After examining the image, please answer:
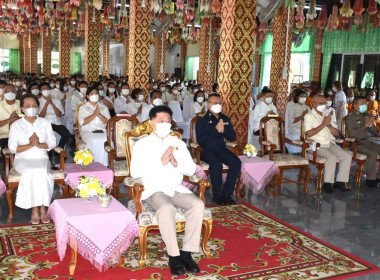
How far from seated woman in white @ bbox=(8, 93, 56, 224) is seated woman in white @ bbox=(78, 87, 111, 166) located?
4.69ft

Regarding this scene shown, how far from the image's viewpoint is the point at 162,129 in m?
4.54

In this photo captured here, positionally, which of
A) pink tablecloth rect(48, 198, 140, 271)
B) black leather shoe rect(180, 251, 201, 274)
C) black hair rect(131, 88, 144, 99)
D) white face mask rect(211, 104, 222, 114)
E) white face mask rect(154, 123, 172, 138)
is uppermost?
black hair rect(131, 88, 144, 99)

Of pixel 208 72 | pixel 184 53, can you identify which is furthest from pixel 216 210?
pixel 184 53

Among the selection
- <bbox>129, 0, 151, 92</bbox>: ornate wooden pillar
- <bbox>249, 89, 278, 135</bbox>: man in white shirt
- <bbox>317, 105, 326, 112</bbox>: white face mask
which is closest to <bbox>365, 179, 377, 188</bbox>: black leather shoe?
<bbox>317, 105, 326, 112</bbox>: white face mask

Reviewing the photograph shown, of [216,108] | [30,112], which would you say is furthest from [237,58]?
[30,112]

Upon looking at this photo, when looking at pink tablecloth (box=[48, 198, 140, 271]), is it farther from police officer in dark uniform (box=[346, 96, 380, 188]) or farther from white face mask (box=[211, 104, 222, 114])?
police officer in dark uniform (box=[346, 96, 380, 188])

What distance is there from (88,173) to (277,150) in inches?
129

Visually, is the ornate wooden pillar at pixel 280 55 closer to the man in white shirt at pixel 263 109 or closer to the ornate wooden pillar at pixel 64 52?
the man in white shirt at pixel 263 109

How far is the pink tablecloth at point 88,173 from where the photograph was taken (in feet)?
17.9

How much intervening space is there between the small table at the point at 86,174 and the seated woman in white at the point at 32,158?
0.71 feet

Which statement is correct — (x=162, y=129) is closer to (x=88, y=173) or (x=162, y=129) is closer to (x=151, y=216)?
(x=151, y=216)

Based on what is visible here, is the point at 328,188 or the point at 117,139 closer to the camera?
the point at 117,139

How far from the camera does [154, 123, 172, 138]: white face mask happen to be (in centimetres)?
453

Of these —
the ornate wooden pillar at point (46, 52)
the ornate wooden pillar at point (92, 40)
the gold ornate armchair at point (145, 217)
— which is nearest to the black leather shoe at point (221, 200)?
the gold ornate armchair at point (145, 217)
